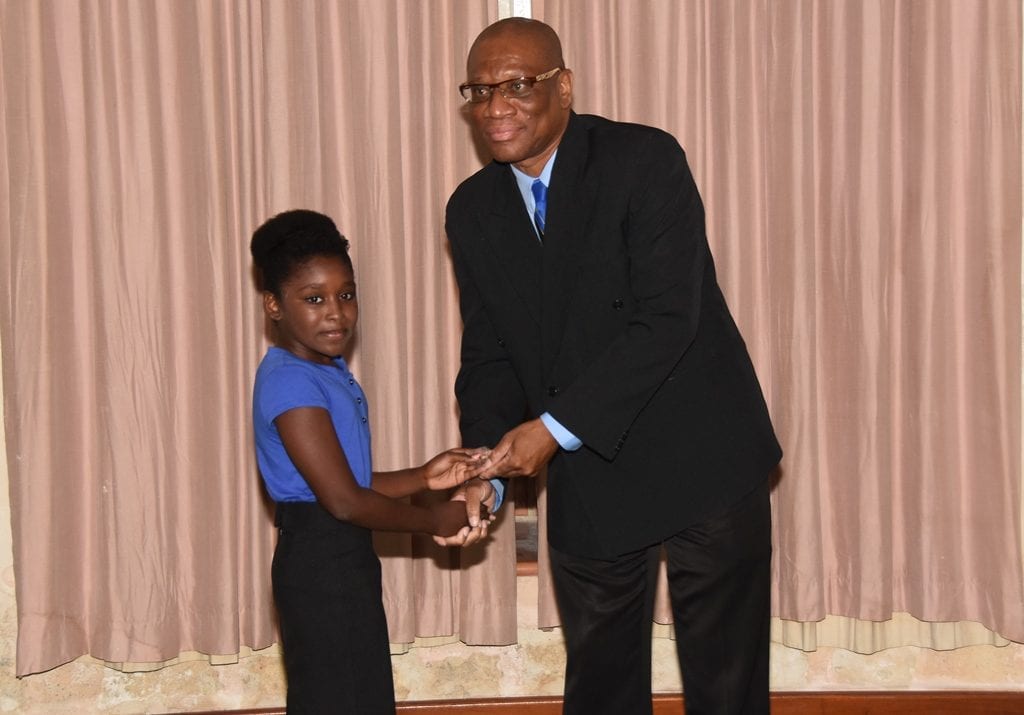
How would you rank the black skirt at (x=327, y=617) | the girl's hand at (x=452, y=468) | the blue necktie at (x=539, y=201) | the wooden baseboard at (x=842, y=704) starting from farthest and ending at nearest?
the wooden baseboard at (x=842, y=704) < the girl's hand at (x=452, y=468) < the blue necktie at (x=539, y=201) < the black skirt at (x=327, y=617)

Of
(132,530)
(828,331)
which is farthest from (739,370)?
(132,530)

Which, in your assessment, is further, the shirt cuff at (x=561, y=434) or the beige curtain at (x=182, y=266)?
the beige curtain at (x=182, y=266)

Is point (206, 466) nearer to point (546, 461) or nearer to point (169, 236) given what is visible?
point (169, 236)

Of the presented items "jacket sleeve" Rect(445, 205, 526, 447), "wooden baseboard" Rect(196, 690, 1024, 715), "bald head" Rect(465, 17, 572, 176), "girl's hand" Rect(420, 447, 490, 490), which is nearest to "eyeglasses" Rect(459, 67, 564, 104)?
"bald head" Rect(465, 17, 572, 176)

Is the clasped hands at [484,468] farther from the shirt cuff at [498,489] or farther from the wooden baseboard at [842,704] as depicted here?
the wooden baseboard at [842,704]

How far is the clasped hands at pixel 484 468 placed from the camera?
2.55m

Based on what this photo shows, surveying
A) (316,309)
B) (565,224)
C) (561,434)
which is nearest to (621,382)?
(561,434)

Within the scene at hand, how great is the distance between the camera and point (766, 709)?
2.63 m

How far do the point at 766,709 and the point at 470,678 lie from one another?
4.37 ft

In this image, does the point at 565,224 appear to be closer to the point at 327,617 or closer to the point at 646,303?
the point at 646,303

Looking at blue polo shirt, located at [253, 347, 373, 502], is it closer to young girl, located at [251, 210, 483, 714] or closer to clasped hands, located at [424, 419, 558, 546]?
young girl, located at [251, 210, 483, 714]

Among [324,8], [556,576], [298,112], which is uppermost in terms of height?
[324,8]

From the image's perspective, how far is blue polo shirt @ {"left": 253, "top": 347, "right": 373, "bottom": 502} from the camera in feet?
7.89

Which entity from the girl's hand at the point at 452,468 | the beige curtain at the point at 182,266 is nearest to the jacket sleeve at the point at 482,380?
the girl's hand at the point at 452,468
